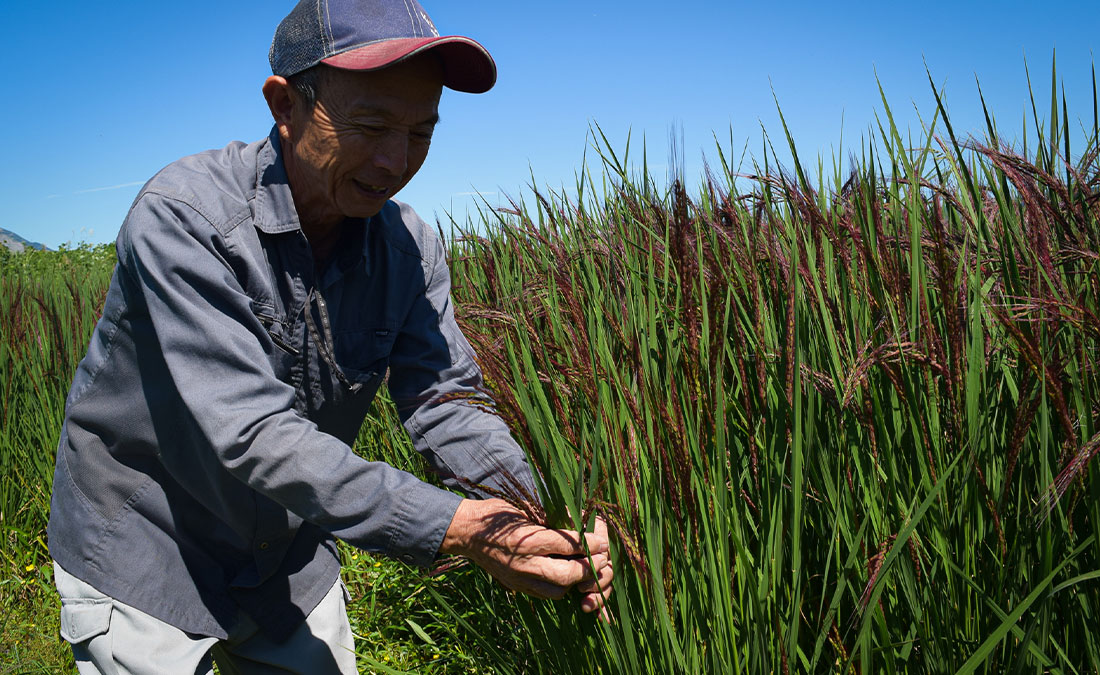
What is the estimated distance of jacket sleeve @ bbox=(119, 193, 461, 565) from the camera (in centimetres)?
135

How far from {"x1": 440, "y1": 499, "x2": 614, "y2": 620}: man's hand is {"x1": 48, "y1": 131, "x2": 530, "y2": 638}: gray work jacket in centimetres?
6

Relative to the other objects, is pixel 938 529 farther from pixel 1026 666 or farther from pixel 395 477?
pixel 395 477

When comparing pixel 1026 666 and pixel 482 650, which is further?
pixel 482 650

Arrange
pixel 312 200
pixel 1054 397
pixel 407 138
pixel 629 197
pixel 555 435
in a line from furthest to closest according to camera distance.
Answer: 1. pixel 629 197
2. pixel 312 200
3. pixel 407 138
4. pixel 555 435
5. pixel 1054 397

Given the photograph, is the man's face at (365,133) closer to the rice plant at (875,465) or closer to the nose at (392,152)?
the nose at (392,152)

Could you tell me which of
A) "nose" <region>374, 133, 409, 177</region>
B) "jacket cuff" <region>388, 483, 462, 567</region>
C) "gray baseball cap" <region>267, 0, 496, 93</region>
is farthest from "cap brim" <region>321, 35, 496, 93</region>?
"jacket cuff" <region>388, 483, 462, 567</region>

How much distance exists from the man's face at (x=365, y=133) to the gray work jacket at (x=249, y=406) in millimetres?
125

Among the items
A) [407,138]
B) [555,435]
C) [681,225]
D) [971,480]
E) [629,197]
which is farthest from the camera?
[629,197]

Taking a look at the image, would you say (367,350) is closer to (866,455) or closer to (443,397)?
(443,397)

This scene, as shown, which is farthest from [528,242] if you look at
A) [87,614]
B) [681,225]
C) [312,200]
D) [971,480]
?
[971,480]

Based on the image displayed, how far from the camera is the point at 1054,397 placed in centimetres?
92

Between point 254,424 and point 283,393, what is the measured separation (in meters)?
0.08

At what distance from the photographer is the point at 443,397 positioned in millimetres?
1737

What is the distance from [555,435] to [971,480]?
62cm
